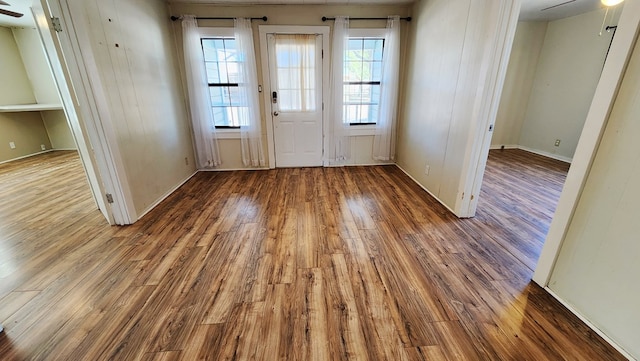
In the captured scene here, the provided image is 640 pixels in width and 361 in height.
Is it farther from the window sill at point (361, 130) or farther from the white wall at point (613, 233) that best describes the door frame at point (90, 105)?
the white wall at point (613, 233)

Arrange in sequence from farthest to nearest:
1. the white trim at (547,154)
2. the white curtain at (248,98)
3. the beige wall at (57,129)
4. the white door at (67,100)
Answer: the beige wall at (57,129) < the white trim at (547,154) < the white curtain at (248,98) < the white door at (67,100)

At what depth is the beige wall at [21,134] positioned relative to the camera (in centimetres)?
462

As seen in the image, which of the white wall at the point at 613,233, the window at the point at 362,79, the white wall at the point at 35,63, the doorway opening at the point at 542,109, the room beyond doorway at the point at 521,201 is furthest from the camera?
the white wall at the point at 35,63

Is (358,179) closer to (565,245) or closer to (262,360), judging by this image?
(565,245)

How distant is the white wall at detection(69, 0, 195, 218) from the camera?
7.57 ft

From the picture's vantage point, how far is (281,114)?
13.4 ft

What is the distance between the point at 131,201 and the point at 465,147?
11.3ft

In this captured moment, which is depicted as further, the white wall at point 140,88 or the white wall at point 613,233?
the white wall at point 140,88

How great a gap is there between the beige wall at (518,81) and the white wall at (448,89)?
2962mm

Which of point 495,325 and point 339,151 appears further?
point 339,151

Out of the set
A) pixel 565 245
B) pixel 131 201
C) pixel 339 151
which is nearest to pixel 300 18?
pixel 339 151

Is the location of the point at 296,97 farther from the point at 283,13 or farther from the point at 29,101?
the point at 29,101

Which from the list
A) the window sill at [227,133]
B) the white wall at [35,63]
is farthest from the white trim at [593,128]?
the white wall at [35,63]

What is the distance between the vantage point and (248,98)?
388 centimetres
